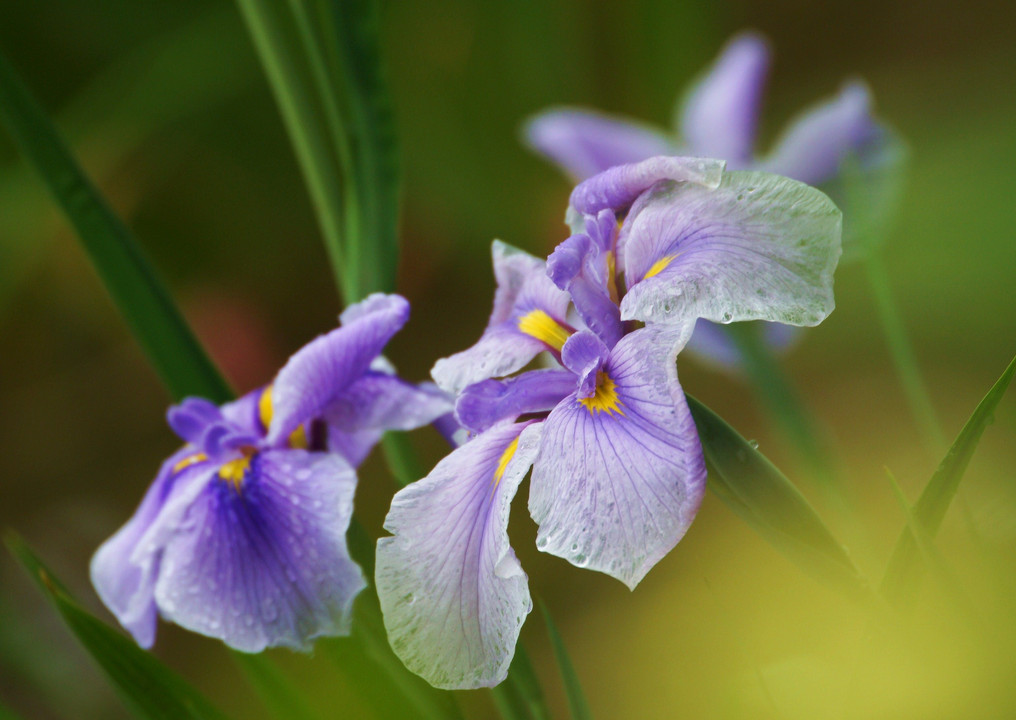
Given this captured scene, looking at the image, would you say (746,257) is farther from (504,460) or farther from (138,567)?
(138,567)

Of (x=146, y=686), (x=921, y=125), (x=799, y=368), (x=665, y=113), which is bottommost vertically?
(x=799, y=368)

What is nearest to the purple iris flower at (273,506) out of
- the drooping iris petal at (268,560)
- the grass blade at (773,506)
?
the drooping iris petal at (268,560)

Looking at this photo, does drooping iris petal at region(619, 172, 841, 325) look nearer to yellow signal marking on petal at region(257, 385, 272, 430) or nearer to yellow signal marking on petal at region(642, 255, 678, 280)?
yellow signal marking on petal at region(642, 255, 678, 280)

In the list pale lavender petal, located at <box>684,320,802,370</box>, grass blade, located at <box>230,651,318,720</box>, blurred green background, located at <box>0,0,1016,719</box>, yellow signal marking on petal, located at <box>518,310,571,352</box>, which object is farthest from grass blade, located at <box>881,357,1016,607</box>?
blurred green background, located at <box>0,0,1016,719</box>

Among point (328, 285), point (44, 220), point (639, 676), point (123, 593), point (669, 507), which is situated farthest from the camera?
point (328, 285)

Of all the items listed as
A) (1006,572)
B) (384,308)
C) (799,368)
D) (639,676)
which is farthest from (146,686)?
(799,368)

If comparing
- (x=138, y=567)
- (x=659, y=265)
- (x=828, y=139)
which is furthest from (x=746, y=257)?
(x=828, y=139)

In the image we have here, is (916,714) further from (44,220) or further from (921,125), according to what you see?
(921,125)
